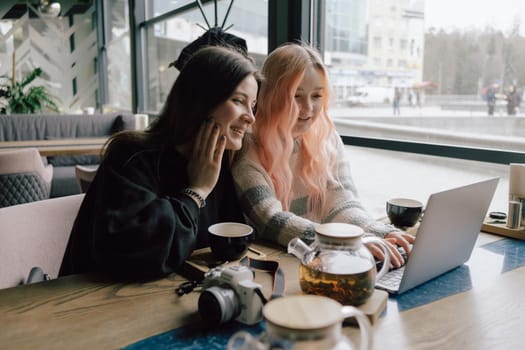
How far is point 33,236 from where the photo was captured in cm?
121

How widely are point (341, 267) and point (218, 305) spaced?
218mm

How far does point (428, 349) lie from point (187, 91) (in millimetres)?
824

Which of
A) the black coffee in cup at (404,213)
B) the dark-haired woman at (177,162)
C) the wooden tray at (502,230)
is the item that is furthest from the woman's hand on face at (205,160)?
the wooden tray at (502,230)

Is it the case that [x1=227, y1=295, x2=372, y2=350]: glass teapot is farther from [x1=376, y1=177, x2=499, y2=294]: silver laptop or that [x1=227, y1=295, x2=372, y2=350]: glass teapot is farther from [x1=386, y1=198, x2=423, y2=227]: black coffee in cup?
[x1=386, y1=198, x2=423, y2=227]: black coffee in cup

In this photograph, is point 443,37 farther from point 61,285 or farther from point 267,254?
point 61,285

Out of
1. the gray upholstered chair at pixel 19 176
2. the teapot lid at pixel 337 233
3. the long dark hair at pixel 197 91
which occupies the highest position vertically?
the long dark hair at pixel 197 91

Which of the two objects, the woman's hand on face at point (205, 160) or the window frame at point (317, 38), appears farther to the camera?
the window frame at point (317, 38)

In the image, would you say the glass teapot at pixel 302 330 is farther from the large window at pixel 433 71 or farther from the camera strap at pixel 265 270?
the large window at pixel 433 71

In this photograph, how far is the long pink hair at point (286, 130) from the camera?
1.42 m

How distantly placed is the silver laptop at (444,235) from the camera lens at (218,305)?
33 cm

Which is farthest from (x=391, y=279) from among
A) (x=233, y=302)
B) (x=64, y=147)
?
(x=64, y=147)

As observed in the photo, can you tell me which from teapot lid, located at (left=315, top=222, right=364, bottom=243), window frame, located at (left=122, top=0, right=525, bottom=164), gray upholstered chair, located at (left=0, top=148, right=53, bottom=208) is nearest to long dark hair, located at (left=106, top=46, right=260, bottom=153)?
teapot lid, located at (left=315, top=222, right=364, bottom=243)

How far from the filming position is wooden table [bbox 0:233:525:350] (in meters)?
0.72

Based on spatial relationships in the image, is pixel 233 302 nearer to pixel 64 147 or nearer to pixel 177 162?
pixel 177 162
